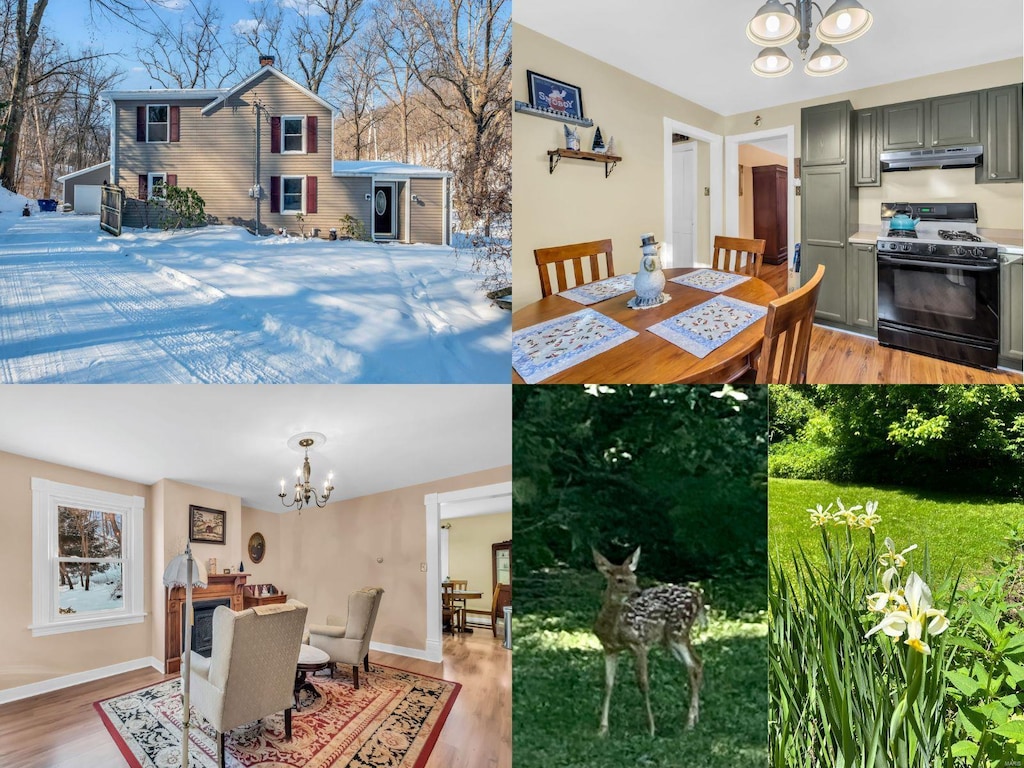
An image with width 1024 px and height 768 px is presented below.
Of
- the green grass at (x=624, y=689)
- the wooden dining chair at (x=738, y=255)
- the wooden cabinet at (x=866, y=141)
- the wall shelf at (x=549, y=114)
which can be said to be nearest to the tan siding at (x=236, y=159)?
the wall shelf at (x=549, y=114)

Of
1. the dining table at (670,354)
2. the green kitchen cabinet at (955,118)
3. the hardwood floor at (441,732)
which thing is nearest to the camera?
the green kitchen cabinet at (955,118)

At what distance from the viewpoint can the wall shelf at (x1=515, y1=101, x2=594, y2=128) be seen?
151 centimetres

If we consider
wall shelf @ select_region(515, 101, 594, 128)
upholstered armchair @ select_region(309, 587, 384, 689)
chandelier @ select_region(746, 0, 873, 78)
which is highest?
chandelier @ select_region(746, 0, 873, 78)

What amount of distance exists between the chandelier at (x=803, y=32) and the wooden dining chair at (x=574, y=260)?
20.2 inches

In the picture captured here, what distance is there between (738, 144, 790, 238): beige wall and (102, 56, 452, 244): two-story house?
84 centimetres

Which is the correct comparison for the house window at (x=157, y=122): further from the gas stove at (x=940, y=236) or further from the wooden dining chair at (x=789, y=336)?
the gas stove at (x=940, y=236)

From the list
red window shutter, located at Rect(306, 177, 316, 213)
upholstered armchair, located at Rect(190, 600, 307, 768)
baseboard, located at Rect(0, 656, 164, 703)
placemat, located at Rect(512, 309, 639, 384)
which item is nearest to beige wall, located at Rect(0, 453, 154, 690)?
baseboard, located at Rect(0, 656, 164, 703)

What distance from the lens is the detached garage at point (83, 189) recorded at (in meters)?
1.86

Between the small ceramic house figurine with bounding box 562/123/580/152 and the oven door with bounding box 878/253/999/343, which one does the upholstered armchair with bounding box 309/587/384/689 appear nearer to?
the small ceramic house figurine with bounding box 562/123/580/152

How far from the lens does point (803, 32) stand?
58.9 inches

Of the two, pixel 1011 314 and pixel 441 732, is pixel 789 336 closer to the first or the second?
pixel 1011 314

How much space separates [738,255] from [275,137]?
4.03 ft

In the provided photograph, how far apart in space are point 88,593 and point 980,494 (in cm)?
292

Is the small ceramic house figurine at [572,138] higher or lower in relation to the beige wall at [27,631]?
higher
